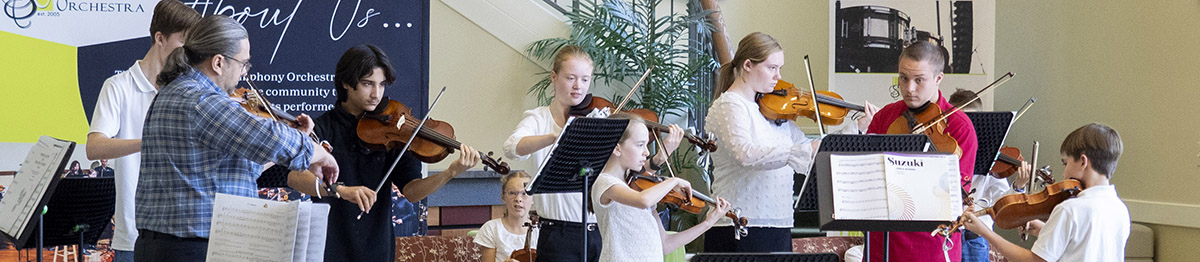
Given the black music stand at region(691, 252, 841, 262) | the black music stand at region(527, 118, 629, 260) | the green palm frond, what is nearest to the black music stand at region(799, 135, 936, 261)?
the black music stand at region(691, 252, 841, 262)

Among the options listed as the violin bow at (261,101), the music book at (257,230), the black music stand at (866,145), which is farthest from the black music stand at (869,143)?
the violin bow at (261,101)

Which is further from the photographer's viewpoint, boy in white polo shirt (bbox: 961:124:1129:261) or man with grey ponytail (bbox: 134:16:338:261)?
boy in white polo shirt (bbox: 961:124:1129:261)

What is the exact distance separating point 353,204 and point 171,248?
50cm

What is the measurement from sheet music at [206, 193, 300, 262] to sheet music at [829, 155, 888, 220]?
1.16m

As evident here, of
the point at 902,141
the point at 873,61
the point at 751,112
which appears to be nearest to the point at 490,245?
the point at 751,112

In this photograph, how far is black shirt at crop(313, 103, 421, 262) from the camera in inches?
101

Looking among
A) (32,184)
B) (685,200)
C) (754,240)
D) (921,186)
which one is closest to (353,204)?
(32,184)

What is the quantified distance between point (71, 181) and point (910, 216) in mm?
2099

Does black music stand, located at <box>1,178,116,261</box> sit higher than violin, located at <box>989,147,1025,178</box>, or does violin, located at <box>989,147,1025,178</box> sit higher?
violin, located at <box>989,147,1025,178</box>

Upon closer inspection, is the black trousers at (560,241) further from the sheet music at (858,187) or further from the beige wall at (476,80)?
the beige wall at (476,80)

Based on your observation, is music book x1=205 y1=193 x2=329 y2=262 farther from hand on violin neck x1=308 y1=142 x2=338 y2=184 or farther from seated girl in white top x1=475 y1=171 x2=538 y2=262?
seated girl in white top x1=475 y1=171 x2=538 y2=262

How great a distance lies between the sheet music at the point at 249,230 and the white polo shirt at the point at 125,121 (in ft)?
2.73

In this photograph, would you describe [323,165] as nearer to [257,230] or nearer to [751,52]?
[257,230]

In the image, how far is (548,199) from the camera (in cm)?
289
